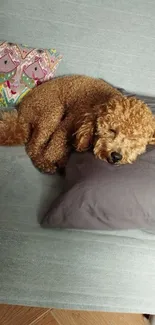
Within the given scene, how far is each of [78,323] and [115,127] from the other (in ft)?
2.40

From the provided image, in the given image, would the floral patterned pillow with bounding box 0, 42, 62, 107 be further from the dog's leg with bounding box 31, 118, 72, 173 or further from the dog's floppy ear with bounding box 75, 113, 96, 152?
the dog's floppy ear with bounding box 75, 113, 96, 152

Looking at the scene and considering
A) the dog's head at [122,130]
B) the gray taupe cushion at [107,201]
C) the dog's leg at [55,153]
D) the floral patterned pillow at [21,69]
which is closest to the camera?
the gray taupe cushion at [107,201]

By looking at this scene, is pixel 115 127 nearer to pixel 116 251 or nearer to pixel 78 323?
pixel 116 251

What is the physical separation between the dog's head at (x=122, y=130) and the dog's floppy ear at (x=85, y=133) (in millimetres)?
21

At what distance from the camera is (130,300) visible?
121 centimetres

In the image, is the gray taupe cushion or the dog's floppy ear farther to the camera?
the dog's floppy ear

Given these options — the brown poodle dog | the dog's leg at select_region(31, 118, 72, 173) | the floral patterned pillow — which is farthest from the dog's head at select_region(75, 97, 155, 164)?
the floral patterned pillow

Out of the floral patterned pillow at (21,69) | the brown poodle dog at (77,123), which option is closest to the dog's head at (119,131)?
the brown poodle dog at (77,123)

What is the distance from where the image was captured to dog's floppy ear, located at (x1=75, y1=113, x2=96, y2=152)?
1259mm

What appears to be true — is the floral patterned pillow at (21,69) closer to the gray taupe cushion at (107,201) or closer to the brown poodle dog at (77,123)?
the brown poodle dog at (77,123)

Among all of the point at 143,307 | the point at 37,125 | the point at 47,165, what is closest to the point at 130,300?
the point at 143,307

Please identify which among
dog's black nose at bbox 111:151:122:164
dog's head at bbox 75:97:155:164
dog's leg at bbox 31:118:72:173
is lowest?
dog's leg at bbox 31:118:72:173

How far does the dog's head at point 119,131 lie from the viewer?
1224 mm

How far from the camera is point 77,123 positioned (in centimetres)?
Answer: 132
